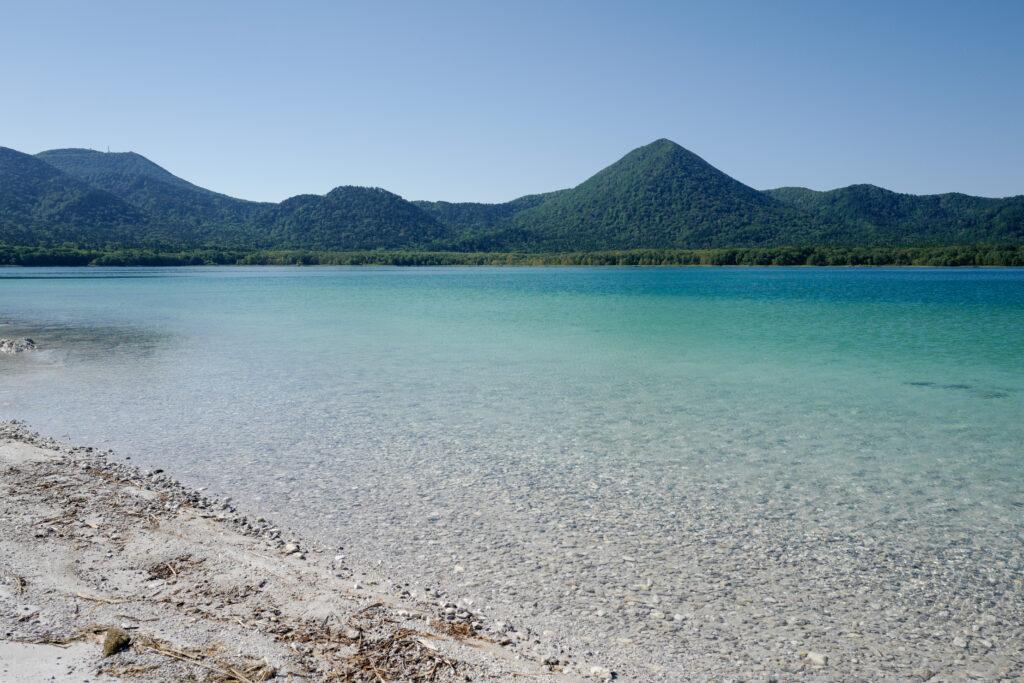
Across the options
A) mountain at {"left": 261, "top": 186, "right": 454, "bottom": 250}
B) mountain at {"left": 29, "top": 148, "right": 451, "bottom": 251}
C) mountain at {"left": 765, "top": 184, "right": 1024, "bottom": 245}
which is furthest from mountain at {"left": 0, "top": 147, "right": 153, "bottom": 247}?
mountain at {"left": 765, "top": 184, "right": 1024, "bottom": 245}

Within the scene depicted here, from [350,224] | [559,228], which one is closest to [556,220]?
[559,228]

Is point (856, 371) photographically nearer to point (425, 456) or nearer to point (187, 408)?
point (425, 456)

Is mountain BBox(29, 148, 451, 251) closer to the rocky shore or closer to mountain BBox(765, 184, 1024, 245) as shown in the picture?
mountain BBox(765, 184, 1024, 245)

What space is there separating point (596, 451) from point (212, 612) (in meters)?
5.69

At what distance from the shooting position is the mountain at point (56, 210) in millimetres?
134875

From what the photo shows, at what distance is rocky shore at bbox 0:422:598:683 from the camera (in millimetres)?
3367

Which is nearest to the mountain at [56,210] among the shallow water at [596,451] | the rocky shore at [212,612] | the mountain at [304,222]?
the mountain at [304,222]

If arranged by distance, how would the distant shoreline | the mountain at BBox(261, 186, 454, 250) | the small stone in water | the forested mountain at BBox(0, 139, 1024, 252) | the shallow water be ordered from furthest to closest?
the mountain at BBox(261, 186, 454, 250)
the forested mountain at BBox(0, 139, 1024, 252)
the distant shoreline
the shallow water
the small stone in water

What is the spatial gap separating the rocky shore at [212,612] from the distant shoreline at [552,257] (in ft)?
406

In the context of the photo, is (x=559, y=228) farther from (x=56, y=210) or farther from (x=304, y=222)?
(x=56, y=210)

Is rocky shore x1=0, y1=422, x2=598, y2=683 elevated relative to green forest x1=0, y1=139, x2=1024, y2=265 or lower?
lower

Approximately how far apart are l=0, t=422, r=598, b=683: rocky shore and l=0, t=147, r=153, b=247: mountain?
144306 mm

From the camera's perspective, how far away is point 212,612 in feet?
12.9

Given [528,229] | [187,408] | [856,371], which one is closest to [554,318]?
[856,371]
